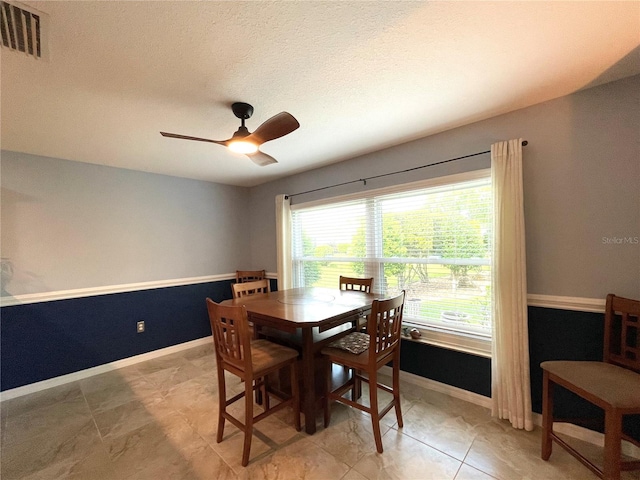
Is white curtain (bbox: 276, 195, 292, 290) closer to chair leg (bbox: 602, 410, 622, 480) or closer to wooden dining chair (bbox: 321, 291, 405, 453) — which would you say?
wooden dining chair (bbox: 321, 291, 405, 453)

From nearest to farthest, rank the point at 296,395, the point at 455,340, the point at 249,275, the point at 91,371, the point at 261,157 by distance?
1. the point at 296,395
2. the point at 261,157
3. the point at 455,340
4. the point at 91,371
5. the point at 249,275

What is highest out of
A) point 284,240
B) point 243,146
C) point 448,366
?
point 243,146

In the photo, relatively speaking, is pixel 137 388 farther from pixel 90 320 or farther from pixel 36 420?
pixel 90 320

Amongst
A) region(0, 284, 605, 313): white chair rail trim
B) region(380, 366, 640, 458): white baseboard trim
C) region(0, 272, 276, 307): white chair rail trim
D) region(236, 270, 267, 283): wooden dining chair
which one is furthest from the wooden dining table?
region(0, 272, 276, 307): white chair rail trim

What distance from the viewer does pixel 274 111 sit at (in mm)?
1970

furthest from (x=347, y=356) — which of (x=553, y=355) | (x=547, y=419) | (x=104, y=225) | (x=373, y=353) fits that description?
(x=104, y=225)

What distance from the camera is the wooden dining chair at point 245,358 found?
1591 millimetres

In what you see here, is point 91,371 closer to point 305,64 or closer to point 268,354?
point 268,354

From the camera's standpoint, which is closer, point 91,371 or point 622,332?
point 622,332

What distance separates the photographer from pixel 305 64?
4.84 feet

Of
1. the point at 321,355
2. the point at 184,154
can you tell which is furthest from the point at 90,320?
the point at 321,355

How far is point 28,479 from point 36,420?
31.3 inches

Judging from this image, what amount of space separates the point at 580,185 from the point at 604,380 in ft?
4.07

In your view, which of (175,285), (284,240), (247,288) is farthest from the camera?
(284,240)
